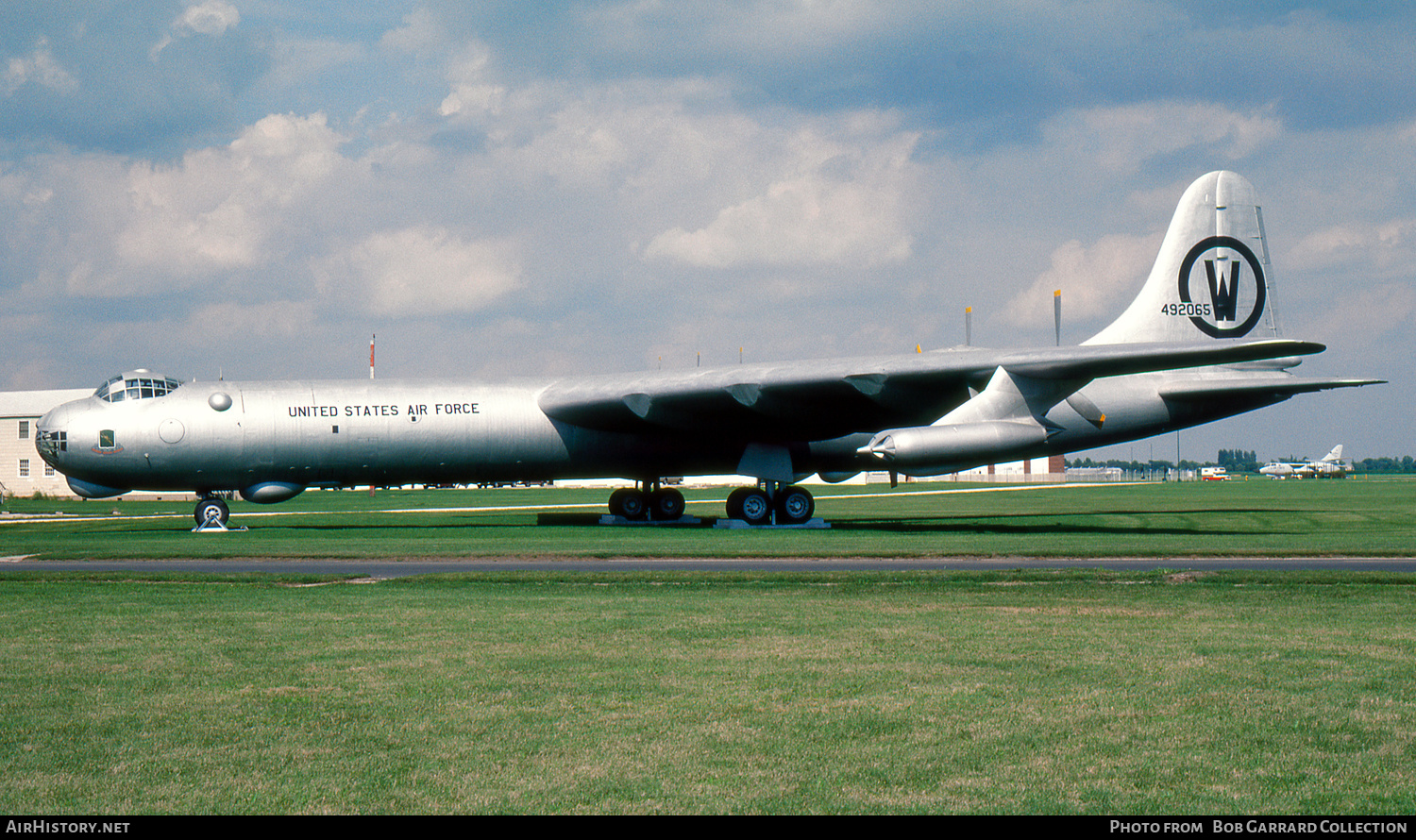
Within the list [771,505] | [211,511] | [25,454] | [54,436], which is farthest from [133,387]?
[25,454]

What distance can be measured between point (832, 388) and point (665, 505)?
25.7 feet

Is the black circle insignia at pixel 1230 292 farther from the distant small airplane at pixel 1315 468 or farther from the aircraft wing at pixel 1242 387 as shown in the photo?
the distant small airplane at pixel 1315 468

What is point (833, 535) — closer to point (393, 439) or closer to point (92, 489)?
point (393, 439)

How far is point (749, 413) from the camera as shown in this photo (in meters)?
29.8

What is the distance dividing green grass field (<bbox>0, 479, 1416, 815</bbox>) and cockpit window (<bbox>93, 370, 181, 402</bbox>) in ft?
46.6

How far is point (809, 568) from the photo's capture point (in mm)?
17656

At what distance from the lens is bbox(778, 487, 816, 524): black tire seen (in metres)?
30.7

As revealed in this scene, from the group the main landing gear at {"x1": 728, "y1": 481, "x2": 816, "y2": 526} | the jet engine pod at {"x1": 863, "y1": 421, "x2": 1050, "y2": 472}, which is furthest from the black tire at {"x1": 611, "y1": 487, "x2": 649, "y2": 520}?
the jet engine pod at {"x1": 863, "y1": 421, "x2": 1050, "y2": 472}

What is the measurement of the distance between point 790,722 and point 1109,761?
6.01 feet

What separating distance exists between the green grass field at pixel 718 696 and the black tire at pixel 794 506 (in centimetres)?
1515

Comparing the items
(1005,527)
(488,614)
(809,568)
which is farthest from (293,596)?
(1005,527)

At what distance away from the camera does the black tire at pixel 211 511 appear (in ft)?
95.4

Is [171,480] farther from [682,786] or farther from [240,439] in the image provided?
[682,786]

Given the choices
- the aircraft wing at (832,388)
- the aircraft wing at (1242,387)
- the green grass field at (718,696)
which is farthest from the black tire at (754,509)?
the green grass field at (718,696)
